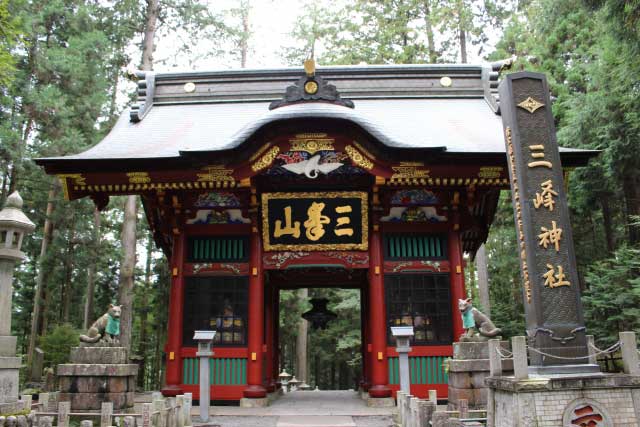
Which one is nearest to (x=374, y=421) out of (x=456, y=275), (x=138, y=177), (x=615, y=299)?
(x=456, y=275)

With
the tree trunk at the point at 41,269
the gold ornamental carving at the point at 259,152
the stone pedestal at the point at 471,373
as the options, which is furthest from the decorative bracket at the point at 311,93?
the tree trunk at the point at 41,269

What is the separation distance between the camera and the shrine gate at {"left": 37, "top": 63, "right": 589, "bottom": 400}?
9680 mm

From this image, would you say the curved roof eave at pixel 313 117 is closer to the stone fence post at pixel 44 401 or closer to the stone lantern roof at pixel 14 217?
the stone lantern roof at pixel 14 217

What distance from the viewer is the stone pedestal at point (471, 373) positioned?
8023 millimetres

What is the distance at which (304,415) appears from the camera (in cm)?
887

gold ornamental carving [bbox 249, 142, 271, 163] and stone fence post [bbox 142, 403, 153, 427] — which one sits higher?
gold ornamental carving [bbox 249, 142, 271, 163]

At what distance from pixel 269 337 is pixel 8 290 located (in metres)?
6.22

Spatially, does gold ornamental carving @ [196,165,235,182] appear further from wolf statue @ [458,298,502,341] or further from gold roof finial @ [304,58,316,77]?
wolf statue @ [458,298,502,341]

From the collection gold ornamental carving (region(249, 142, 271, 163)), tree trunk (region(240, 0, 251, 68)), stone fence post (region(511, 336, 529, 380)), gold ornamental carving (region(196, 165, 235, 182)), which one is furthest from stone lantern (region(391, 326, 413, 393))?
tree trunk (region(240, 0, 251, 68))

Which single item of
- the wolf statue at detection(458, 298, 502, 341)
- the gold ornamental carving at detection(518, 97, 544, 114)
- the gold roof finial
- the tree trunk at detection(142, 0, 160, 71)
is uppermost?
the tree trunk at detection(142, 0, 160, 71)

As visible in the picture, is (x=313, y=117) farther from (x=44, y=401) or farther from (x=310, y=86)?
(x=44, y=401)

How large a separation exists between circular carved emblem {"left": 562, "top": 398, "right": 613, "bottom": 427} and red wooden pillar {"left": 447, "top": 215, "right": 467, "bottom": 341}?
4.73 m

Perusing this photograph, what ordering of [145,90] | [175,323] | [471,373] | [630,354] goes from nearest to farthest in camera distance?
1. [630,354]
2. [471,373]
3. [175,323]
4. [145,90]

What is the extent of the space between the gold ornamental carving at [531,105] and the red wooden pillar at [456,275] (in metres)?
4.23
